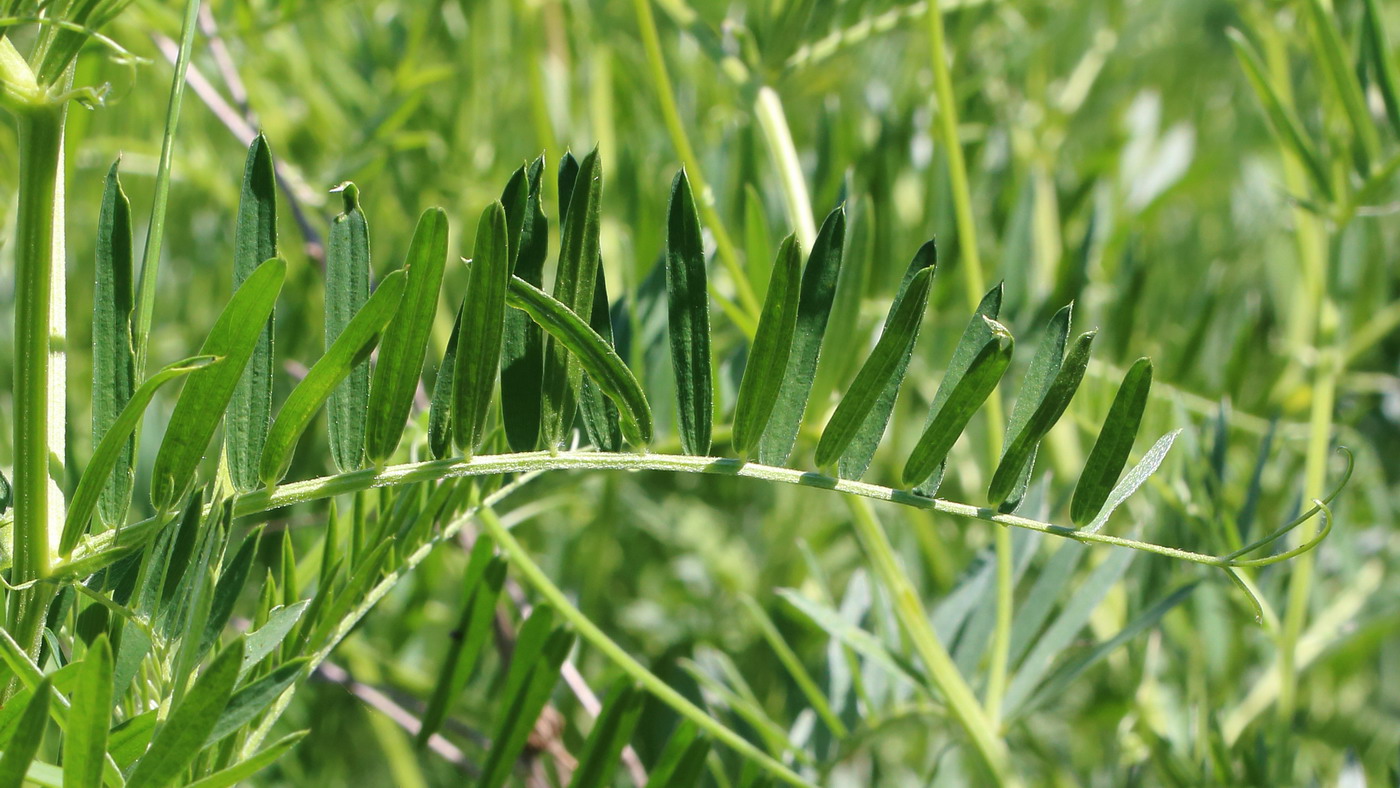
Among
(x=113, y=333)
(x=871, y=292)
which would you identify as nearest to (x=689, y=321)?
(x=113, y=333)

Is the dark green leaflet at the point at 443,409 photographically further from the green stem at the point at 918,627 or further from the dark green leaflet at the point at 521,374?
the green stem at the point at 918,627

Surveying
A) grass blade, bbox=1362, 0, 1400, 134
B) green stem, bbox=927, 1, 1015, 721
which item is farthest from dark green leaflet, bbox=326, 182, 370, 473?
grass blade, bbox=1362, 0, 1400, 134

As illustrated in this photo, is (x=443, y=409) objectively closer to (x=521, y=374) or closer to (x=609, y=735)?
(x=521, y=374)

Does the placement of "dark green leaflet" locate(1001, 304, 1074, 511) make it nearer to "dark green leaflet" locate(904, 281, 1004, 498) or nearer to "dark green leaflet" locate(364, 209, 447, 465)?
"dark green leaflet" locate(904, 281, 1004, 498)

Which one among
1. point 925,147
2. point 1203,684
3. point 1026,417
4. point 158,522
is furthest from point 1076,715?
point 158,522

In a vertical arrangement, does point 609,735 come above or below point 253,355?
below

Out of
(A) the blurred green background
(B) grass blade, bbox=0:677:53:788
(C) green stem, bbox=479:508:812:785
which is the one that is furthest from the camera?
(A) the blurred green background

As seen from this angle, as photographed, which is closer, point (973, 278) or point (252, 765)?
point (252, 765)

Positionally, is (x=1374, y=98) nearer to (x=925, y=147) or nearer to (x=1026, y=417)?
(x=925, y=147)
